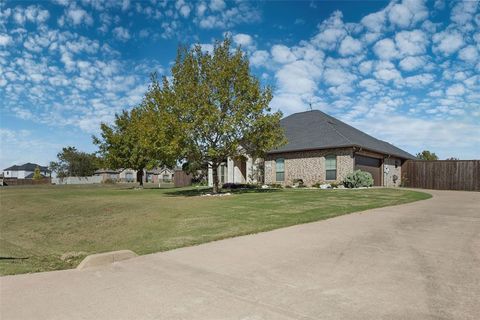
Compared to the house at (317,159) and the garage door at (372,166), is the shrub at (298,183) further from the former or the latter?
the garage door at (372,166)

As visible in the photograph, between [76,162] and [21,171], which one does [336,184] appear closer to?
[76,162]

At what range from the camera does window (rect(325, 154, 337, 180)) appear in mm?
25094

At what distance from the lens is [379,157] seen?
28203 mm

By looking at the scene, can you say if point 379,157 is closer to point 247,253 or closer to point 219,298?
point 247,253

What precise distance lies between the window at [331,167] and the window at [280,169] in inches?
157

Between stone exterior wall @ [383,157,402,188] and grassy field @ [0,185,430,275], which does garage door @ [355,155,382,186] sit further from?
grassy field @ [0,185,430,275]

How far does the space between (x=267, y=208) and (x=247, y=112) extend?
8.49 meters

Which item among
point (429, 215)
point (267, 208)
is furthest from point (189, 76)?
point (429, 215)

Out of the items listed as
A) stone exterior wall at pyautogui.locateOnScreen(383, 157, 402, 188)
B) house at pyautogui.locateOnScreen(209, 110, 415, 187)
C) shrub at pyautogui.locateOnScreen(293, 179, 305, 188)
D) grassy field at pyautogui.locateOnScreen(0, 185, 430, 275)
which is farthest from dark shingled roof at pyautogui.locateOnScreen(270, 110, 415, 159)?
grassy field at pyautogui.locateOnScreen(0, 185, 430, 275)

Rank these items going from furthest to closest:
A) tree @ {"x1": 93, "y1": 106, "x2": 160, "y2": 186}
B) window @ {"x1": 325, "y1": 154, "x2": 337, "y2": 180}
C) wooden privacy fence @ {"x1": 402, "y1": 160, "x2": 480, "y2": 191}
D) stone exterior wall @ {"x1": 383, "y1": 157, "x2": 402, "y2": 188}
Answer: tree @ {"x1": 93, "y1": 106, "x2": 160, "y2": 186}, stone exterior wall @ {"x1": 383, "y1": 157, "x2": 402, "y2": 188}, wooden privacy fence @ {"x1": 402, "y1": 160, "x2": 480, "y2": 191}, window @ {"x1": 325, "y1": 154, "x2": 337, "y2": 180}

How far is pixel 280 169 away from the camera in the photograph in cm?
2855

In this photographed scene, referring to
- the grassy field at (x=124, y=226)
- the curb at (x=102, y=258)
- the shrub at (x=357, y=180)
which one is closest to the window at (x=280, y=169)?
the shrub at (x=357, y=180)

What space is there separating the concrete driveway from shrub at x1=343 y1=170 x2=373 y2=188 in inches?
615

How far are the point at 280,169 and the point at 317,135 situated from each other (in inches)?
162
